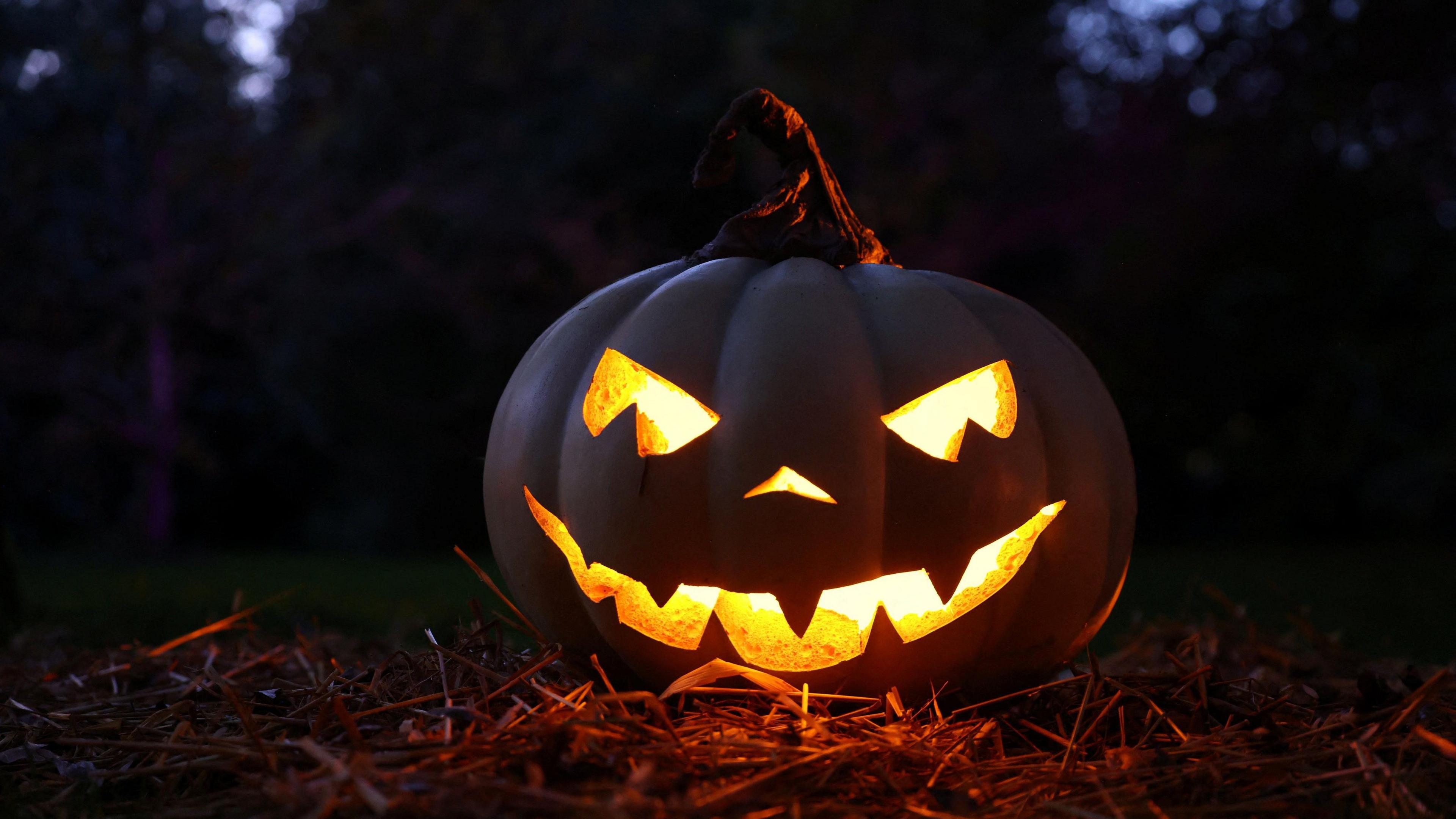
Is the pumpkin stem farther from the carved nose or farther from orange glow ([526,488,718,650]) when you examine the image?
orange glow ([526,488,718,650])

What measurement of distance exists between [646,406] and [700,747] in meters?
0.57

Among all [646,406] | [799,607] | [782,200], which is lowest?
[799,607]

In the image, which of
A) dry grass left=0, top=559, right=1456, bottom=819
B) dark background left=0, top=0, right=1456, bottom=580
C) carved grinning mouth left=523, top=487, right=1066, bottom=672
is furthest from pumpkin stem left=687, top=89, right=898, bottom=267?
dark background left=0, top=0, right=1456, bottom=580

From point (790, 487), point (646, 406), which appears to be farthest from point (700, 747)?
point (646, 406)

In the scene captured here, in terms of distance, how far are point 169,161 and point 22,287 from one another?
1326mm

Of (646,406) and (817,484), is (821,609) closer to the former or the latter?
(817,484)

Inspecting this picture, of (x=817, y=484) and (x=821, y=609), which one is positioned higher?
(x=817, y=484)

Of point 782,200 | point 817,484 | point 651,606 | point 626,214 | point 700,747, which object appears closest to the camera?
point 700,747

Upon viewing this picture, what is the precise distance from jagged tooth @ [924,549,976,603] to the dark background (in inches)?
161

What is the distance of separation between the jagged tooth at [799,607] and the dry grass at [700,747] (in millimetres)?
101

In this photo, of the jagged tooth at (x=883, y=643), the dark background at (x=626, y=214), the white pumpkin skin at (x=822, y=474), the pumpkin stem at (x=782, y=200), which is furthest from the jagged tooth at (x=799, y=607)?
the dark background at (x=626, y=214)

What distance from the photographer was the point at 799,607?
1.48 metres

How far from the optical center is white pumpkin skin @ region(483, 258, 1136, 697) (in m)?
1.47

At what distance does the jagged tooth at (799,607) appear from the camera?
4.83ft
